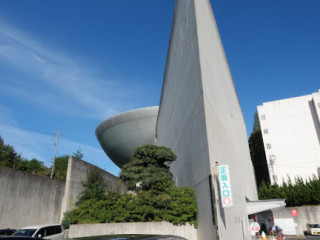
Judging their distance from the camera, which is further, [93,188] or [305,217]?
[305,217]

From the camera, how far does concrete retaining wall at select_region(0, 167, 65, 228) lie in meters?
12.4

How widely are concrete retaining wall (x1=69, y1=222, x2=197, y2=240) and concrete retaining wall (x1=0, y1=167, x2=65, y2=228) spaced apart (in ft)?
17.3

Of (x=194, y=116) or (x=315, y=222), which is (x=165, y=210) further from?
(x=315, y=222)

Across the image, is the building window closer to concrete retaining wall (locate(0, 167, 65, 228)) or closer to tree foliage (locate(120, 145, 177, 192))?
tree foliage (locate(120, 145, 177, 192))

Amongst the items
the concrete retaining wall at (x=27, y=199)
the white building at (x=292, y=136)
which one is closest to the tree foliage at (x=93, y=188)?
the concrete retaining wall at (x=27, y=199)

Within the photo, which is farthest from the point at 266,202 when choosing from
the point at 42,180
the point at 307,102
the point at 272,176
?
the point at 307,102

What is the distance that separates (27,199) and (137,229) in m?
8.37

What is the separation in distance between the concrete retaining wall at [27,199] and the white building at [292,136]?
2779 centimetres

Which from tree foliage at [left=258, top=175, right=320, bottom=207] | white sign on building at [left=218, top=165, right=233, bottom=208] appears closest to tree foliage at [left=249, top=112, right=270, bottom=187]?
tree foliage at [left=258, top=175, right=320, bottom=207]

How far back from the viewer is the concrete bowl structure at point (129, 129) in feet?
121

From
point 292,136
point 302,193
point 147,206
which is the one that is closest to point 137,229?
point 147,206

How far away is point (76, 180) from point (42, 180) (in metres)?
→ 2.31

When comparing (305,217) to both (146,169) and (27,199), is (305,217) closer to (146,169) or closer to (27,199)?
(146,169)

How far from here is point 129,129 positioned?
124 ft
